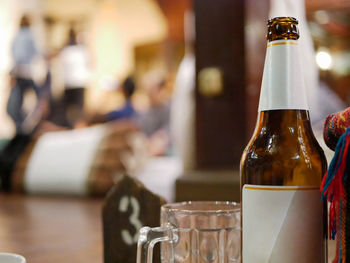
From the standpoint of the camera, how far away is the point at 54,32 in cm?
637

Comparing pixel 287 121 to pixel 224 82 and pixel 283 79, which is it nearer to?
pixel 283 79

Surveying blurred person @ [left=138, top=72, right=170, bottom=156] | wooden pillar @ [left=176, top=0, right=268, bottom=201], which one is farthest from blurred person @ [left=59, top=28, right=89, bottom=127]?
wooden pillar @ [left=176, top=0, right=268, bottom=201]

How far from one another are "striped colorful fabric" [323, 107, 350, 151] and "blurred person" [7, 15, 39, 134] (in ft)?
18.2

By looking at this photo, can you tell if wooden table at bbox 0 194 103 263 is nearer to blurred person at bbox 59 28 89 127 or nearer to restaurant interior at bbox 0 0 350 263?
restaurant interior at bbox 0 0 350 263

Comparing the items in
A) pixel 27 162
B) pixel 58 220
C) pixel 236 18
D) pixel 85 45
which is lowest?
pixel 58 220

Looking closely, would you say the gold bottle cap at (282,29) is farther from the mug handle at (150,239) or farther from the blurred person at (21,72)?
the blurred person at (21,72)

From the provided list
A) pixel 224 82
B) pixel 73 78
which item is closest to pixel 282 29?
pixel 224 82

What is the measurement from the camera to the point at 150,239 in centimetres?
39

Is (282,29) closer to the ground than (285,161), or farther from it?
farther from it

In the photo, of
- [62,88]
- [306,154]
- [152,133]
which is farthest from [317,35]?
[62,88]

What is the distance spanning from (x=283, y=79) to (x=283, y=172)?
3.0 inches

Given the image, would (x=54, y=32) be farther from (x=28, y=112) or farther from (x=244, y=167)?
(x=244, y=167)

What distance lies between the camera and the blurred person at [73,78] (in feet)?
17.4

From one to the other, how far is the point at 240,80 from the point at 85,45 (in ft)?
16.4
